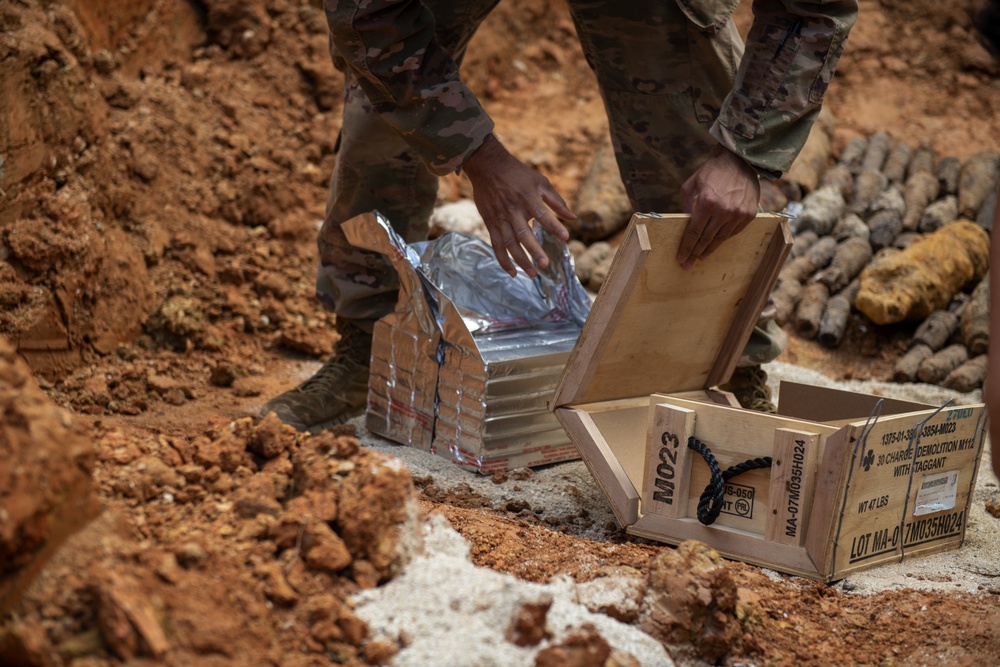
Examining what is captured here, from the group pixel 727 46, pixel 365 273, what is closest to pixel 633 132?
pixel 727 46

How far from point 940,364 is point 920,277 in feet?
1.86

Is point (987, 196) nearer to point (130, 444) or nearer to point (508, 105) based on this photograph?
point (508, 105)

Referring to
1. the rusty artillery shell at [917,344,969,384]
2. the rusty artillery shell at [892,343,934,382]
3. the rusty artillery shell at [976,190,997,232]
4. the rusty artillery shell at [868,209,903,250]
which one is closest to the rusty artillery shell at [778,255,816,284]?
the rusty artillery shell at [868,209,903,250]

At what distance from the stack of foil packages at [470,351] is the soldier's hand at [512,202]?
1.28ft

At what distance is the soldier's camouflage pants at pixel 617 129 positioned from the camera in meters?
2.74

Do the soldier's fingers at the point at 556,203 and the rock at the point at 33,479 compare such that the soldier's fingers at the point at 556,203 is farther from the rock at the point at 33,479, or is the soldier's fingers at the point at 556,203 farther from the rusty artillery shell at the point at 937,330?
the rusty artillery shell at the point at 937,330

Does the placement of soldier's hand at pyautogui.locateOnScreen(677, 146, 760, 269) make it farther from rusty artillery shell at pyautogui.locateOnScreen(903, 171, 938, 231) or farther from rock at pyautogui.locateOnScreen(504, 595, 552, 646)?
rusty artillery shell at pyautogui.locateOnScreen(903, 171, 938, 231)

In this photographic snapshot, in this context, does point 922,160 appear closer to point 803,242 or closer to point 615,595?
point 803,242

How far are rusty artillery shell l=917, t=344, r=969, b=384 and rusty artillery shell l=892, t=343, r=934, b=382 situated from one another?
2 centimetres

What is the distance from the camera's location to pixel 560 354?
2.88 metres

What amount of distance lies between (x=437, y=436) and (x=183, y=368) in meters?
1.33

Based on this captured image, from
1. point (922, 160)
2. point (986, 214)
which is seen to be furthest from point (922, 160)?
point (986, 214)

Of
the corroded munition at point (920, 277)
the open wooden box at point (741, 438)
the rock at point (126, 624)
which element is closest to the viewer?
the rock at point (126, 624)

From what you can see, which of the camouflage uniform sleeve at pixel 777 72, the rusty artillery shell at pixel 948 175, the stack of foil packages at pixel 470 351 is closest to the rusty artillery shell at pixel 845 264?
the rusty artillery shell at pixel 948 175
